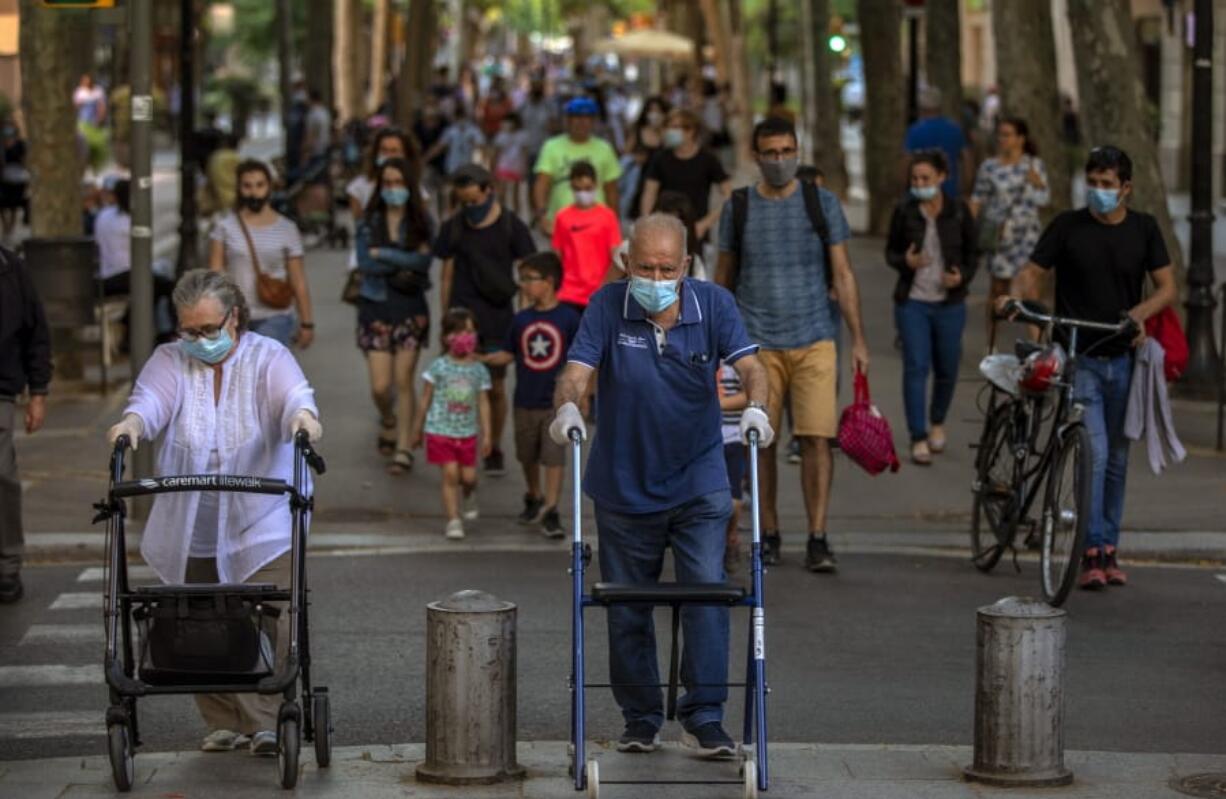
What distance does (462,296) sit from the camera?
14.2 m

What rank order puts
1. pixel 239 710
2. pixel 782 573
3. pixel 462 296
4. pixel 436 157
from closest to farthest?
pixel 239 710 → pixel 782 573 → pixel 462 296 → pixel 436 157

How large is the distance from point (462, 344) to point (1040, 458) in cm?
319

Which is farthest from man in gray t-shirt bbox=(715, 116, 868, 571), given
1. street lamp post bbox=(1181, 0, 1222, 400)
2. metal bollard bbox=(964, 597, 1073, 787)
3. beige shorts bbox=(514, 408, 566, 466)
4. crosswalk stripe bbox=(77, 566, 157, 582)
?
street lamp post bbox=(1181, 0, 1222, 400)

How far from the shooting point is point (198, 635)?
7438 millimetres

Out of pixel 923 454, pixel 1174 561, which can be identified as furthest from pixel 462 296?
pixel 1174 561

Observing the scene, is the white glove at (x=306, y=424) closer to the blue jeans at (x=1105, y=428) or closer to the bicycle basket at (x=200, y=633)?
the bicycle basket at (x=200, y=633)

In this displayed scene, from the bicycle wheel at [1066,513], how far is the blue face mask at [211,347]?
13.6 feet

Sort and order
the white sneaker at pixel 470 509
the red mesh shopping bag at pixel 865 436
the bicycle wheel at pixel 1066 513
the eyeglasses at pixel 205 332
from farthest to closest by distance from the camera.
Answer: the white sneaker at pixel 470 509 < the red mesh shopping bag at pixel 865 436 < the bicycle wheel at pixel 1066 513 < the eyeglasses at pixel 205 332

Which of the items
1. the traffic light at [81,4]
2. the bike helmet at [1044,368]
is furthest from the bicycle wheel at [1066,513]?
the traffic light at [81,4]

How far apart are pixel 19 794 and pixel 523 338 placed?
226 inches

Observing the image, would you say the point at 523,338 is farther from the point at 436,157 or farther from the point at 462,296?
the point at 436,157

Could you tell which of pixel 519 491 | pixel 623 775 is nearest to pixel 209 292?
pixel 623 775

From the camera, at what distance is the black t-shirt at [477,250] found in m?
14.2

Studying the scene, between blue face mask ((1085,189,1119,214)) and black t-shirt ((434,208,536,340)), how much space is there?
4.06 meters
